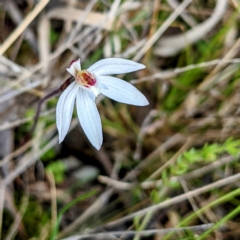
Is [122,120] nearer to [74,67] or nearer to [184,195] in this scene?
[184,195]

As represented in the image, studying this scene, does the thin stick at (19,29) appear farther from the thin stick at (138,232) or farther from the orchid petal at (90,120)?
the thin stick at (138,232)

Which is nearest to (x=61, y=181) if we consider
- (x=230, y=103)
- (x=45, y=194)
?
(x=45, y=194)

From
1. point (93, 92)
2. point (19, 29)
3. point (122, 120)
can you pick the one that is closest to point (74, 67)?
point (93, 92)

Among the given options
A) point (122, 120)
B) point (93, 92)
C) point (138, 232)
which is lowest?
point (138, 232)

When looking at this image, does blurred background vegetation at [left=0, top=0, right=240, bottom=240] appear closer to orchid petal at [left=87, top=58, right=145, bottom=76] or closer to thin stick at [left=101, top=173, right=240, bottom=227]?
thin stick at [left=101, top=173, right=240, bottom=227]

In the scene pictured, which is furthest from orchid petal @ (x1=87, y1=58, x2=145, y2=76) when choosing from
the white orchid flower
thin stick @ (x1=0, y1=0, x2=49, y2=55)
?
thin stick @ (x1=0, y1=0, x2=49, y2=55)

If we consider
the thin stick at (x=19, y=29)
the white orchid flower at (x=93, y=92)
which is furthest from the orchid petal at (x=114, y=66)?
the thin stick at (x=19, y=29)
